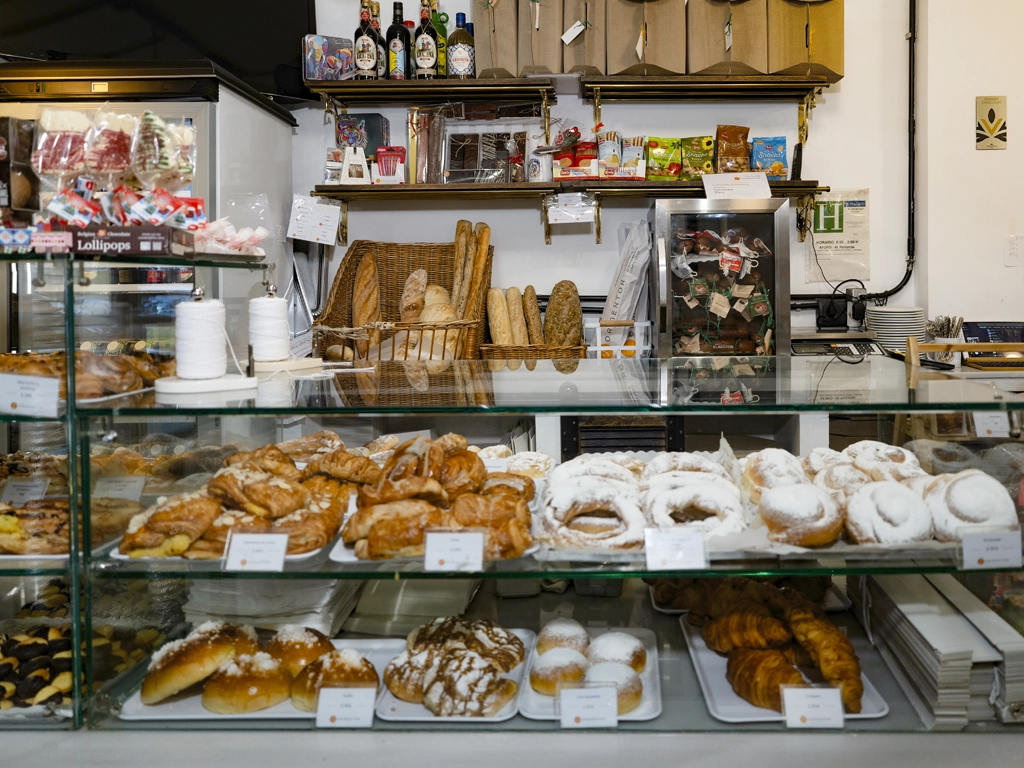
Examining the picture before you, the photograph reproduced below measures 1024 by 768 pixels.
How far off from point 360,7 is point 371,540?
3728 millimetres

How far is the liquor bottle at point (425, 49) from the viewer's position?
4117 mm

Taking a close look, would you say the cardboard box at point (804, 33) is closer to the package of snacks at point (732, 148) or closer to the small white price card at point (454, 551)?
the package of snacks at point (732, 148)

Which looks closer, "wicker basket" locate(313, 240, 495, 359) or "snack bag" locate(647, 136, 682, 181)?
"wicker basket" locate(313, 240, 495, 359)

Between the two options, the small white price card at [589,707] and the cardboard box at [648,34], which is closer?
the small white price card at [589,707]

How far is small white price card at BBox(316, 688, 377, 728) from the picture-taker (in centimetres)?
141

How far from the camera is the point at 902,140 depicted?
14.6 ft

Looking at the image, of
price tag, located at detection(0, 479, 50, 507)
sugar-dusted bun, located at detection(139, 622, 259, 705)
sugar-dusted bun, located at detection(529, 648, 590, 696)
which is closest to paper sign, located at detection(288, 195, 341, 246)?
price tag, located at detection(0, 479, 50, 507)

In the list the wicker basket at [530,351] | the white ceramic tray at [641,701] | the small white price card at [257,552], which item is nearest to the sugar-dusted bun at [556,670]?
the white ceramic tray at [641,701]

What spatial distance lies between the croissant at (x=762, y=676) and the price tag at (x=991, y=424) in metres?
0.50

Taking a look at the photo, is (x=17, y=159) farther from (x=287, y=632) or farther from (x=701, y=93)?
(x=701, y=93)

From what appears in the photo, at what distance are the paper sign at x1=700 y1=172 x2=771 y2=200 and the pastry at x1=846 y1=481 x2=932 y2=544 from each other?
272 centimetres

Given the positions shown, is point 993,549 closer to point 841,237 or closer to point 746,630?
point 746,630

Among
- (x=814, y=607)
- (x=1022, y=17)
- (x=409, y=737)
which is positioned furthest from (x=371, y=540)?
(x=1022, y=17)

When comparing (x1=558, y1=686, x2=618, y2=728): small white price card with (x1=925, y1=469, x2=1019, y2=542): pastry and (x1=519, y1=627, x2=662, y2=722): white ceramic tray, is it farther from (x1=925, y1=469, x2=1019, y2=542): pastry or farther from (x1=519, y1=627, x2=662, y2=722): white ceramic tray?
(x1=925, y1=469, x2=1019, y2=542): pastry
